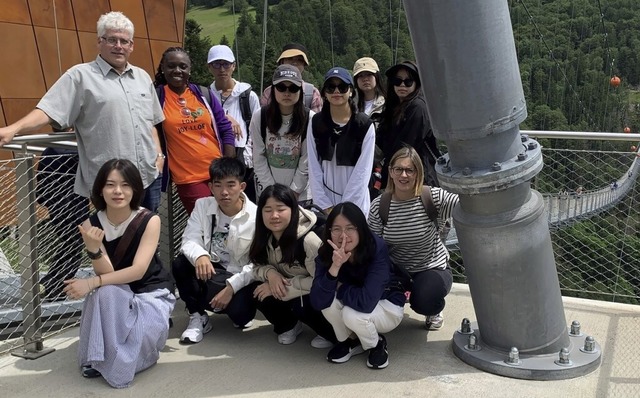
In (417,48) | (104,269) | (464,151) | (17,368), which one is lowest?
(17,368)

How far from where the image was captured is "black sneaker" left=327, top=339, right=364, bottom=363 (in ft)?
11.4

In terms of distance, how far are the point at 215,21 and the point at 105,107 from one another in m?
74.2

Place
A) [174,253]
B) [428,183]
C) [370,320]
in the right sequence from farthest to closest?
[174,253] → [428,183] → [370,320]

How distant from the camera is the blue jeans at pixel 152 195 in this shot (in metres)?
3.99

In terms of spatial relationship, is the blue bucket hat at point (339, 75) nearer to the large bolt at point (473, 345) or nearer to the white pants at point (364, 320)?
the white pants at point (364, 320)

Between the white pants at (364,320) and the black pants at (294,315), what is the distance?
16cm

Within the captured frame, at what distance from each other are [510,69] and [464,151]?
413mm

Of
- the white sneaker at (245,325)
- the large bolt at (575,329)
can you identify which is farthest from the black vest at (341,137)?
the large bolt at (575,329)

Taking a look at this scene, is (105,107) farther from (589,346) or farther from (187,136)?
(589,346)

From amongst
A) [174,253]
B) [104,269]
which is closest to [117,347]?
[104,269]

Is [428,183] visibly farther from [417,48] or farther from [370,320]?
[417,48]

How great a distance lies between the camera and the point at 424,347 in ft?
12.1

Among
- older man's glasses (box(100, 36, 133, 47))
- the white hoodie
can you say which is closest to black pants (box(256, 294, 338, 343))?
the white hoodie

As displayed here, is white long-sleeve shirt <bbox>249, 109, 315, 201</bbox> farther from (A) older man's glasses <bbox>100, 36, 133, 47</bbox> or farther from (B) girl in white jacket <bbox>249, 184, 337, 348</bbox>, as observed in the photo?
(A) older man's glasses <bbox>100, 36, 133, 47</bbox>
